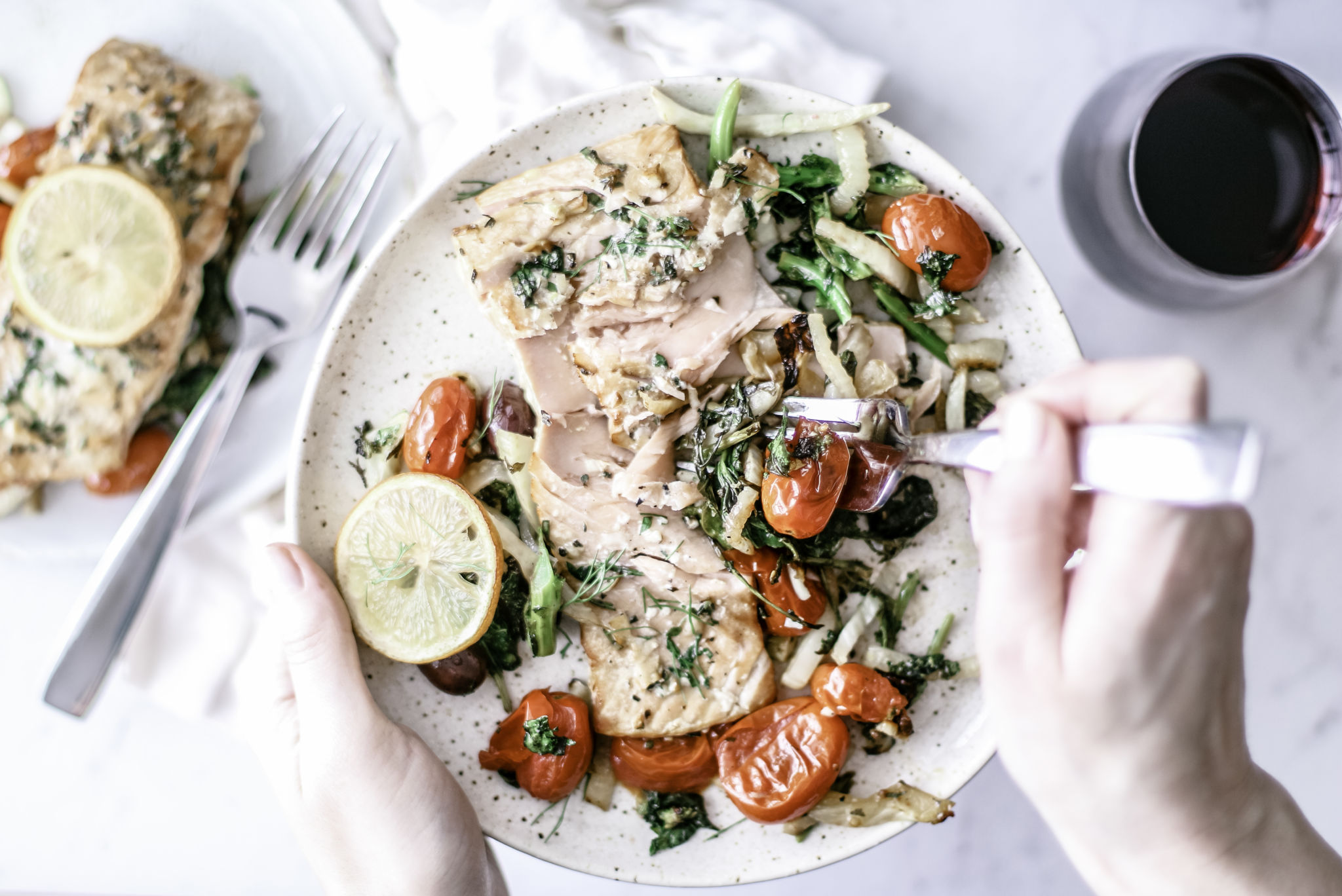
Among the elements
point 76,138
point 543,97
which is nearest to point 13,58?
point 76,138

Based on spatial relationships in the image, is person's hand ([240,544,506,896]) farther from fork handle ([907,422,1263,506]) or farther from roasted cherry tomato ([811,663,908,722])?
fork handle ([907,422,1263,506])

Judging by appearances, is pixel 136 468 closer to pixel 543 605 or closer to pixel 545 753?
pixel 543 605

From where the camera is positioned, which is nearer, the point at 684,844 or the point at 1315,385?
the point at 684,844

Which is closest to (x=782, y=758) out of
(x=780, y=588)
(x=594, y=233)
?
(x=780, y=588)

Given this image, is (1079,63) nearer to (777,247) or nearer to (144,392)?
(777,247)

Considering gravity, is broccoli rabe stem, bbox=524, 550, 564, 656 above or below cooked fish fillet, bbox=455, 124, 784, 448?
below

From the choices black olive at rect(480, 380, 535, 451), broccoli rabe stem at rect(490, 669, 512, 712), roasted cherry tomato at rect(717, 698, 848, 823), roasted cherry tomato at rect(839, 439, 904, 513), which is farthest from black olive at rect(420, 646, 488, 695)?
roasted cherry tomato at rect(839, 439, 904, 513)
